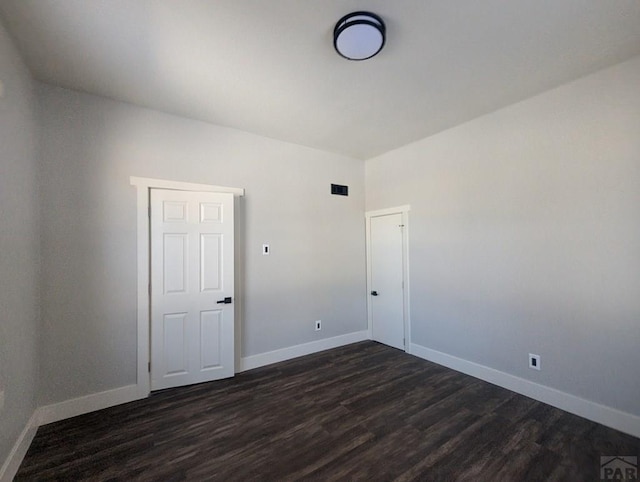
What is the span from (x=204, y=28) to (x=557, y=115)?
10.4 ft

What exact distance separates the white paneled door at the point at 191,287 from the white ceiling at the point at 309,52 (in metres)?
1.11

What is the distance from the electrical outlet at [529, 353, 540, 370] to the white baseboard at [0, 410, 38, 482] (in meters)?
4.22

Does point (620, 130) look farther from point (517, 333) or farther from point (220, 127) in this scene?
point (220, 127)

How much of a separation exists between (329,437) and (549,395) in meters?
2.16

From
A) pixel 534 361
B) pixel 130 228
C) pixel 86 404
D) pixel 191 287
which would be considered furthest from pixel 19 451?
pixel 534 361

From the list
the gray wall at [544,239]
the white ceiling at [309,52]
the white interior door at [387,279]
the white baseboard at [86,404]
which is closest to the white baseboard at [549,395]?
the gray wall at [544,239]

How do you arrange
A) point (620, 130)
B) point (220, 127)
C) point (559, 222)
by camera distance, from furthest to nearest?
point (220, 127), point (559, 222), point (620, 130)

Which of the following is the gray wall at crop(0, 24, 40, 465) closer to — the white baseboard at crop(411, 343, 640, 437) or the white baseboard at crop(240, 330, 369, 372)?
the white baseboard at crop(240, 330, 369, 372)

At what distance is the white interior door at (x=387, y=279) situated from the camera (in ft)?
13.4

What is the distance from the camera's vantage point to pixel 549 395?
2.60 meters

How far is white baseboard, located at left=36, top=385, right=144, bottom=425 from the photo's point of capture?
2389mm

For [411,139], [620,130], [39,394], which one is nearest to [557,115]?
[620,130]

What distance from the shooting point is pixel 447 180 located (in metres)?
3.51

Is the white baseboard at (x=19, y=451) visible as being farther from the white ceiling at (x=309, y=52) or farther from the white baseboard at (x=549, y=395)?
the white baseboard at (x=549, y=395)
